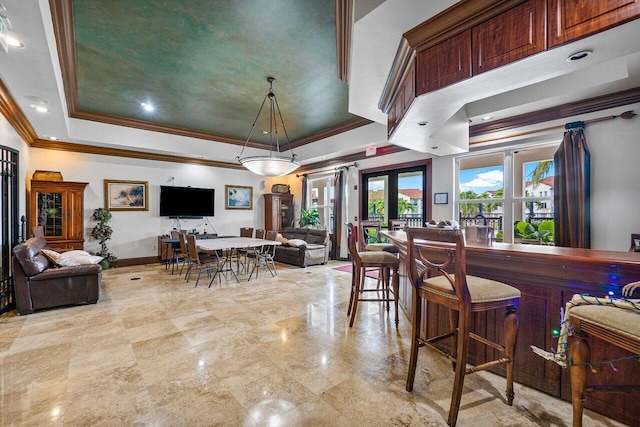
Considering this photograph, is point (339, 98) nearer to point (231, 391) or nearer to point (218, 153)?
point (218, 153)

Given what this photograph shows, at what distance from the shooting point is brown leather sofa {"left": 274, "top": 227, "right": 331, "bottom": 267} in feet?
20.7

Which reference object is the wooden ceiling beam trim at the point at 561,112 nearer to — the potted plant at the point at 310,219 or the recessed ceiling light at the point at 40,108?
the potted plant at the point at 310,219

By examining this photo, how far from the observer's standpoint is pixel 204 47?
3.22 metres

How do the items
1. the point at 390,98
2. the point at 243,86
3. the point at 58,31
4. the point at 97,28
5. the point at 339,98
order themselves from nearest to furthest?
the point at 58,31
the point at 97,28
the point at 390,98
the point at 243,86
the point at 339,98

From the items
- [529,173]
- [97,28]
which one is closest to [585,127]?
[529,173]

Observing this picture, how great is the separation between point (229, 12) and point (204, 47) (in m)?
0.74

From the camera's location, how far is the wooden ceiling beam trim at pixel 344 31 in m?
2.39

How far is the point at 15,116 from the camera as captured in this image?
12.9 feet

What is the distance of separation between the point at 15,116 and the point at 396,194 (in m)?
6.61

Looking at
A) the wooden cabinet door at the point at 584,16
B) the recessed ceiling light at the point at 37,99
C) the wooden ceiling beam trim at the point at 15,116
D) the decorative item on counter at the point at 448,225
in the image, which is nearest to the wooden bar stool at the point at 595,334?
the decorative item on counter at the point at 448,225

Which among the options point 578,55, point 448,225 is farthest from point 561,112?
point 448,225

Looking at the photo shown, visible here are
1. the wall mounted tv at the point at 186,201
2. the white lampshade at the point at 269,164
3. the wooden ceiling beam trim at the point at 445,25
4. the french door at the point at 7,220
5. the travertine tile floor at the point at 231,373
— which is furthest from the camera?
the wall mounted tv at the point at 186,201

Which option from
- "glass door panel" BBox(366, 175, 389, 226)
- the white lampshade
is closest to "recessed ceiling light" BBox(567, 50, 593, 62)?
the white lampshade

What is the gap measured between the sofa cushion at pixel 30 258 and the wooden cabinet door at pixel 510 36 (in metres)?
5.09
